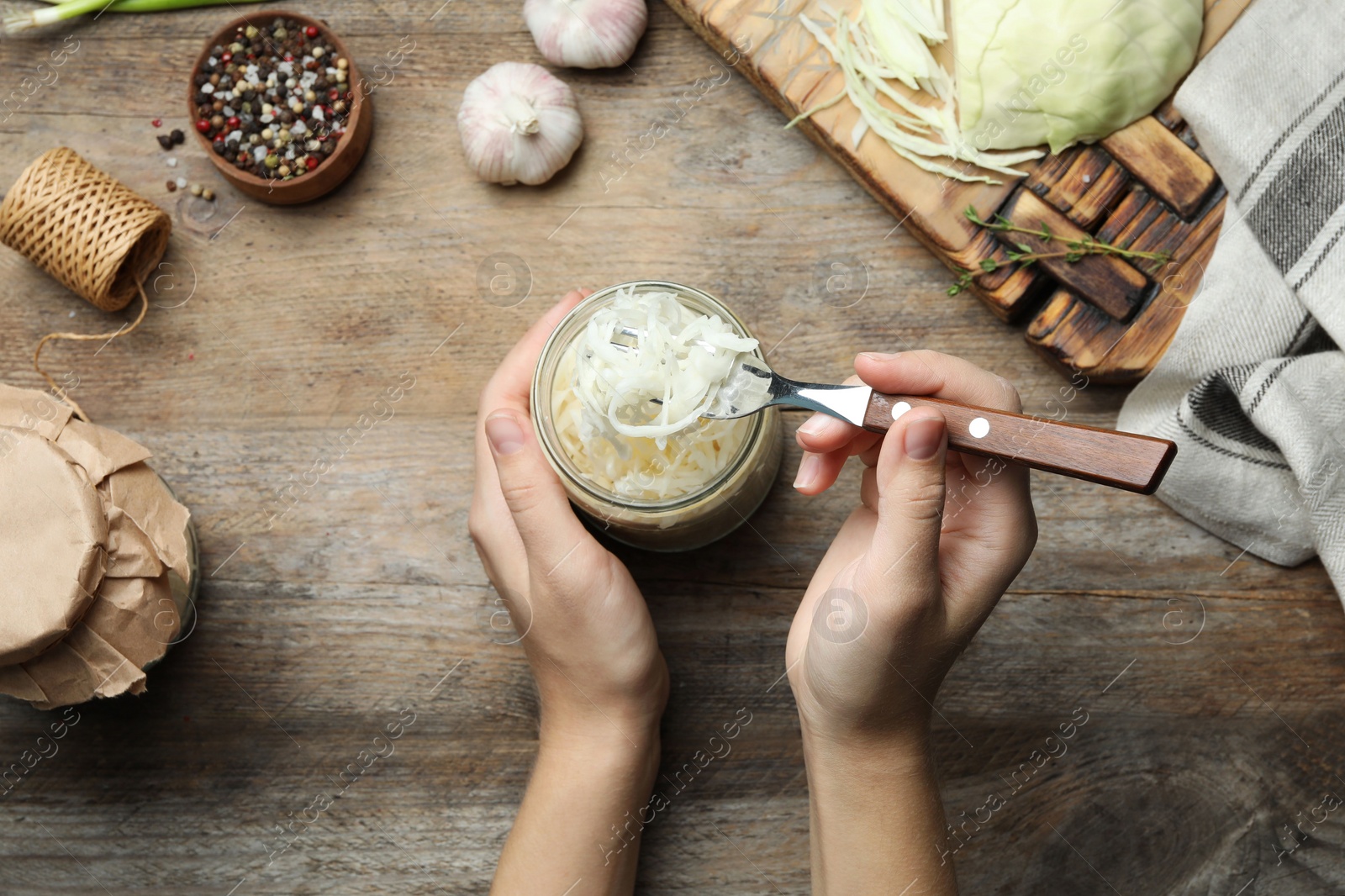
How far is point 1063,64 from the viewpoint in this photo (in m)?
1.46

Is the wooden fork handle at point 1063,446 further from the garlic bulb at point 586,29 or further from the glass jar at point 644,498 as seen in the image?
the garlic bulb at point 586,29

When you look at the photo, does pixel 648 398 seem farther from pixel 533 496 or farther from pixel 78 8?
pixel 78 8

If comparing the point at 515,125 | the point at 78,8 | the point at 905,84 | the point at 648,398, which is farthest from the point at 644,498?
the point at 78,8

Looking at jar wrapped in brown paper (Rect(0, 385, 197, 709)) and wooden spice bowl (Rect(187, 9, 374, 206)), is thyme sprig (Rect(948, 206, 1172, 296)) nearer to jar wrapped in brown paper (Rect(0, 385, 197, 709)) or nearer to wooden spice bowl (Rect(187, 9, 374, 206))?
wooden spice bowl (Rect(187, 9, 374, 206))

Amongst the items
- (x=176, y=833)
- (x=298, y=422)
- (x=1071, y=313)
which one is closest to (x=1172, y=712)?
(x=1071, y=313)

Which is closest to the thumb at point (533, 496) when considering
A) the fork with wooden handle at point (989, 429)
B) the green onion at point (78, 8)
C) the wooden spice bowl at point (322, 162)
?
the fork with wooden handle at point (989, 429)

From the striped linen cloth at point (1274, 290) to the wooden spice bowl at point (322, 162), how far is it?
1418mm

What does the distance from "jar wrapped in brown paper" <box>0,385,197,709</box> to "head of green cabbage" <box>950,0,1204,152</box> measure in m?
1.48

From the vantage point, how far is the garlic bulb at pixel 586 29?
1603 mm

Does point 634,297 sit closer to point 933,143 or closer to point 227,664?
point 933,143

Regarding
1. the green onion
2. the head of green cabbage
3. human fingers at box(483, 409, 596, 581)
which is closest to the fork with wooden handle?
human fingers at box(483, 409, 596, 581)

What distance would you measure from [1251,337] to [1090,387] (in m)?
0.25

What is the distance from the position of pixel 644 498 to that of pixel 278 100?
1.04 m

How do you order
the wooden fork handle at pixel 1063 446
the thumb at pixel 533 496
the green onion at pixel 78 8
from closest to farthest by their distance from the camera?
the wooden fork handle at pixel 1063 446, the thumb at pixel 533 496, the green onion at pixel 78 8
